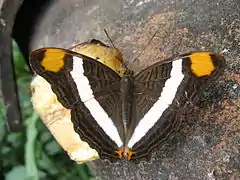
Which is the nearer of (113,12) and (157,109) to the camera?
(157,109)

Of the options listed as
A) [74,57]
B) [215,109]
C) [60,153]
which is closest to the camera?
[215,109]

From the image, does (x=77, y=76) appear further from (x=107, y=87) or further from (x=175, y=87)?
(x=175, y=87)

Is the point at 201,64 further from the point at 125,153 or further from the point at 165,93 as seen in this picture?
the point at 125,153

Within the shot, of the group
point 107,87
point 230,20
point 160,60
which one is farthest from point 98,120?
point 230,20

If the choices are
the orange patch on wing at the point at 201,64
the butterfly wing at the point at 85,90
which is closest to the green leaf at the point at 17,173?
the butterfly wing at the point at 85,90

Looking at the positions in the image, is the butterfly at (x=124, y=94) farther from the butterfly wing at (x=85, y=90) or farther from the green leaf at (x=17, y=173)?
the green leaf at (x=17, y=173)

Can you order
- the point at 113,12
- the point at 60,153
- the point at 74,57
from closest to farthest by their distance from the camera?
1. the point at 74,57
2. the point at 113,12
3. the point at 60,153

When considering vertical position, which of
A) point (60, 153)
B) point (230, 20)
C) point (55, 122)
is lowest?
point (60, 153)
